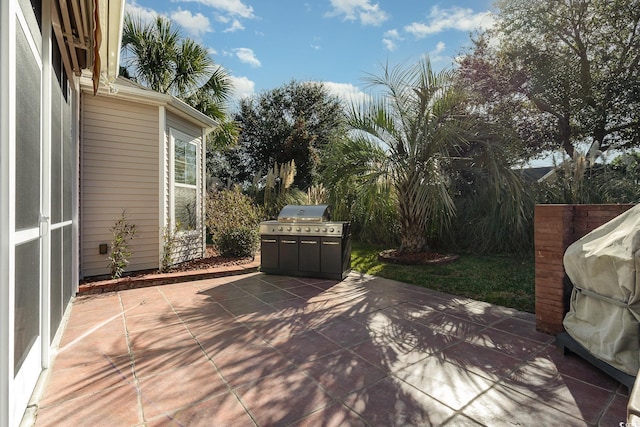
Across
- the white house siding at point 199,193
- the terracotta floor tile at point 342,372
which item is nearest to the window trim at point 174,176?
the white house siding at point 199,193

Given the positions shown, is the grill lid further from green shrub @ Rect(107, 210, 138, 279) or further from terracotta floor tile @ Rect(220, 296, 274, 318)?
green shrub @ Rect(107, 210, 138, 279)

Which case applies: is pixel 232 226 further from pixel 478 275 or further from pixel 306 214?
pixel 478 275

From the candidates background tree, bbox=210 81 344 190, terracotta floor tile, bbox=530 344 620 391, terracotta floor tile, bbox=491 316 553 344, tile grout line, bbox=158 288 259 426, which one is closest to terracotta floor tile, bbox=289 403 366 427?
tile grout line, bbox=158 288 259 426

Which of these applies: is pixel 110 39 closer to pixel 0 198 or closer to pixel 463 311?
pixel 0 198

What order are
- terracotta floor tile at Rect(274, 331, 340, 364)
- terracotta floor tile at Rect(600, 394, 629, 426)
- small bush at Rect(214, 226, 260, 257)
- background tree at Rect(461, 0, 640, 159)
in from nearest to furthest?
terracotta floor tile at Rect(600, 394, 629, 426), terracotta floor tile at Rect(274, 331, 340, 364), small bush at Rect(214, 226, 260, 257), background tree at Rect(461, 0, 640, 159)

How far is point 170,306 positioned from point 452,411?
10.6ft

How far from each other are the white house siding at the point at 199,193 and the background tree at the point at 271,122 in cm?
1011

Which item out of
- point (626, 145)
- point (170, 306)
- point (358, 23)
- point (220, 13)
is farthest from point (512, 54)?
point (170, 306)

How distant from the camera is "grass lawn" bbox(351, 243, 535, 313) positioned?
159 inches

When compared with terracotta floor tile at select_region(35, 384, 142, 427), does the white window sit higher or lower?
higher

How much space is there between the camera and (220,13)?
816cm

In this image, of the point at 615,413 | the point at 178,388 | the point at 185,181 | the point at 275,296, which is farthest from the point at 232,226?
the point at 615,413

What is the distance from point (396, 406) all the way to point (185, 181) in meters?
5.45

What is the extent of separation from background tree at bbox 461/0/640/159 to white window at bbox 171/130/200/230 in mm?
7300
